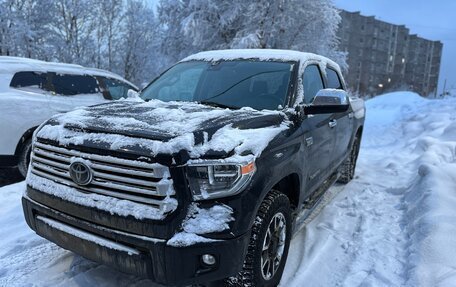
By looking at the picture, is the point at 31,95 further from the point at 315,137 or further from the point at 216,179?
the point at 216,179

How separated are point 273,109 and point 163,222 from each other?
60.7 inches

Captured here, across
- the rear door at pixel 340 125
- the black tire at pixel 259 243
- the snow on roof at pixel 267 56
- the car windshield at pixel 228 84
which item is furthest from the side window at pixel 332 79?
the black tire at pixel 259 243

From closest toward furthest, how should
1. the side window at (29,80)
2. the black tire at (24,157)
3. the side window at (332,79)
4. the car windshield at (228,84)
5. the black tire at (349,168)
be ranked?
the car windshield at (228,84) < the side window at (332,79) < the black tire at (24,157) < the side window at (29,80) < the black tire at (349,168)

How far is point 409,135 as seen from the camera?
34.0 feet

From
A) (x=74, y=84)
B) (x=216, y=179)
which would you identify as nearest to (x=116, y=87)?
(x=74, y=84)

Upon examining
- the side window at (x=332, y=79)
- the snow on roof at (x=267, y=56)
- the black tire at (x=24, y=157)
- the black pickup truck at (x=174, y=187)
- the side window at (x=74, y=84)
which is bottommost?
the black tire at (x=24, y=157)

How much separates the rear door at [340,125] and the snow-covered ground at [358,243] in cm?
70

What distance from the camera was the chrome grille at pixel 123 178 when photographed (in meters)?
2.29

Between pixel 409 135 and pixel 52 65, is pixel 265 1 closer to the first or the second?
pixel 409 135

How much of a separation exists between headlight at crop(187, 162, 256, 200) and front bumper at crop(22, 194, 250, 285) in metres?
0.29

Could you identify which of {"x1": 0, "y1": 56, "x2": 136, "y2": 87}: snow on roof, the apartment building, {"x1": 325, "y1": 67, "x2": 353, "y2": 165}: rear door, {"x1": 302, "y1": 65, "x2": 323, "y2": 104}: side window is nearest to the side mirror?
{"x1": 302, "y1": 65, "x2": 323, "y2": 104}: side window

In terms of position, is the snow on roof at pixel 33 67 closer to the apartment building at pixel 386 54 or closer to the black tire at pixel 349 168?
the black tire at pixel 349 168

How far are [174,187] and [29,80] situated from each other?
15.6 feet

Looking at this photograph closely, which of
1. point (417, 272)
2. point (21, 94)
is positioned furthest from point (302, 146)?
point (21, 94)
